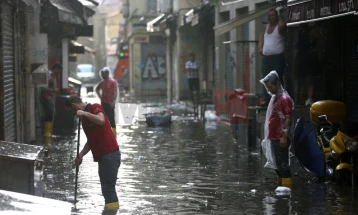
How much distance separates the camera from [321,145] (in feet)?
43.7

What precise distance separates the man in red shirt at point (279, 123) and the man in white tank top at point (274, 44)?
4.28 m

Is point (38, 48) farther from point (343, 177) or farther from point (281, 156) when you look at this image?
point (343, 177)

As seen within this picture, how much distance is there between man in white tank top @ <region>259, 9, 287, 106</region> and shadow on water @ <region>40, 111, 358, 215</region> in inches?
65.5

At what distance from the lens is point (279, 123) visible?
12.1 m

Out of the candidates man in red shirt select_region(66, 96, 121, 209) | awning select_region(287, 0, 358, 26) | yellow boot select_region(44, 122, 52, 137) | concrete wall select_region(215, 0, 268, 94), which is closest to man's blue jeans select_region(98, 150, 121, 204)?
man in red shirt select_region(66, 96, 121, 209)

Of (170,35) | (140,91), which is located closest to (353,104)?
(170,35)

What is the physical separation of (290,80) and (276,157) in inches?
188

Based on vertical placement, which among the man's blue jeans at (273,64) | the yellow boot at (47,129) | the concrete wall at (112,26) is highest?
the concrete wall at (112,26)

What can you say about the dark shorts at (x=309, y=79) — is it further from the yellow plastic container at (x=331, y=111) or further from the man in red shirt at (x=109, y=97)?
the man in red shirt at (x=109, y=97)

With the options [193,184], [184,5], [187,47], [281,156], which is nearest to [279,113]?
[281,156]

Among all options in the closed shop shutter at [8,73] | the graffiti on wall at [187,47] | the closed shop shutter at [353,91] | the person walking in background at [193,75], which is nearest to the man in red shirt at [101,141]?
the closed shop shutter at [8,73]

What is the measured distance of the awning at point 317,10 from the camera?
1162 centimetres

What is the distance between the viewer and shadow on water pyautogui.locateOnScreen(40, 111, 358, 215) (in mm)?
10680

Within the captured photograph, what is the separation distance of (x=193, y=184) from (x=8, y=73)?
523 centimetres
